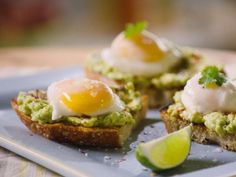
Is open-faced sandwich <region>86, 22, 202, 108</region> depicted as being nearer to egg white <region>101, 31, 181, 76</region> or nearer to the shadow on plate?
egg white <region>101, 31, 181, 76</region>

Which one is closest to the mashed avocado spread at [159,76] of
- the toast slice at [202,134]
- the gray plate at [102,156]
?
the gray plate at [102,156]

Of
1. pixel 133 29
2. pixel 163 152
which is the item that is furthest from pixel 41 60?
pixel 163 152

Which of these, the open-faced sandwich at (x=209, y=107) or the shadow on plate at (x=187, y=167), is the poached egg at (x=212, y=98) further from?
the shadow on plate at (x=187, y=167)

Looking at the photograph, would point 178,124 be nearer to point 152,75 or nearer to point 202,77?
point 202,77

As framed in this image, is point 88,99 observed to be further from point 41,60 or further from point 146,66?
point 41,60

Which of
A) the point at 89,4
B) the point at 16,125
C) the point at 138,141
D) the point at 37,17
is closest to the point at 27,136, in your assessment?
the point at 16,125

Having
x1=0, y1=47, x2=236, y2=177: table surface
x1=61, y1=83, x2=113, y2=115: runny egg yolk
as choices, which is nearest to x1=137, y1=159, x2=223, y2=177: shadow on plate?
x1=61, y1=83, x2=113, y2=115: runny egg yolk
